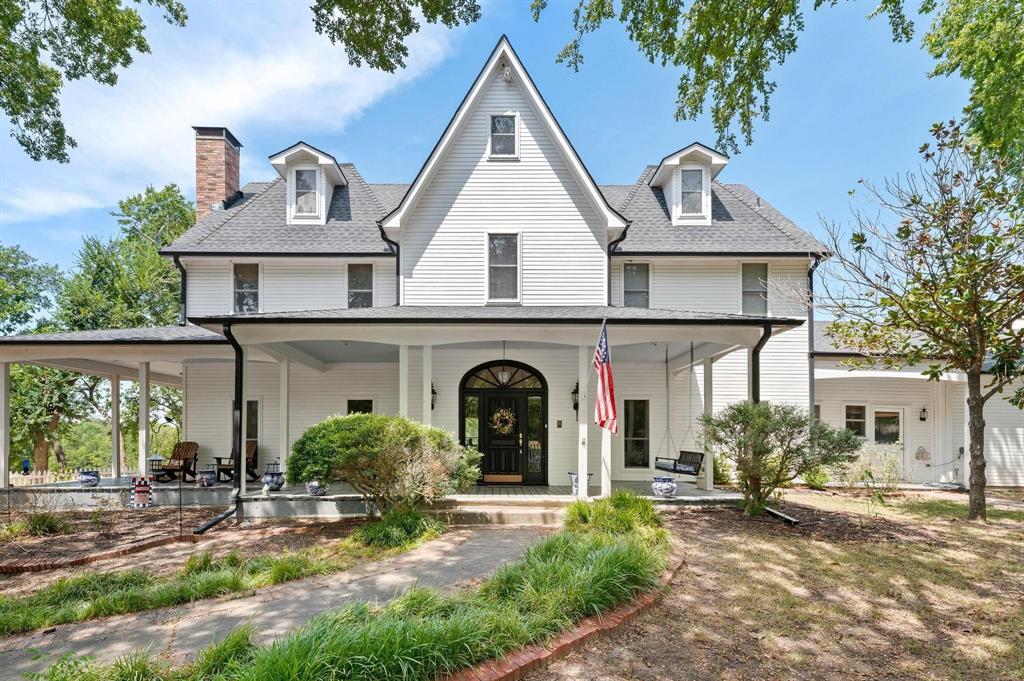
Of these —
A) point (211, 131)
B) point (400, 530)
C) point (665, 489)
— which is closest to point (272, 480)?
point (400, 530)

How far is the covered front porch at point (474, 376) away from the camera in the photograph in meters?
10.1

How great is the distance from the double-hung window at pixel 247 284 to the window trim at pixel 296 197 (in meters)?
1.83

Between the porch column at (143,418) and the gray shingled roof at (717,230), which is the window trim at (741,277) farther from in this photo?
the porch column at (143,418)

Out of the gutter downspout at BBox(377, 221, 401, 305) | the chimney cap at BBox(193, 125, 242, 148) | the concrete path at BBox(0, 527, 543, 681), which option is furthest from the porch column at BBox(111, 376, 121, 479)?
the concrete path at BBox(0, 527, 543, 681)

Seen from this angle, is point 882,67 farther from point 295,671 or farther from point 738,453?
point 295,671

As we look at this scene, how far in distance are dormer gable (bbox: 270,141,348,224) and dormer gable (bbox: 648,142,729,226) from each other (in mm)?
9340

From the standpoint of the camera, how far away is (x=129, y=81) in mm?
10188

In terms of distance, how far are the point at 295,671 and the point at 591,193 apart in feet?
37.5

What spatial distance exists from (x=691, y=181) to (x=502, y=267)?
634 centimetres

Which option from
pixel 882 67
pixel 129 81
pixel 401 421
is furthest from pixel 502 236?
pixel 882 67

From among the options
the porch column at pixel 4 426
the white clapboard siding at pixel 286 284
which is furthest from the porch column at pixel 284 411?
the porch column at pixel 4 426

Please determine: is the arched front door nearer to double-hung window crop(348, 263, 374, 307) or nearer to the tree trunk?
double-hung window crop(348, 263, 374, 307)

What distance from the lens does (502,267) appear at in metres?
13.0

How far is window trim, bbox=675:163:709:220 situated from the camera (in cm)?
1496
